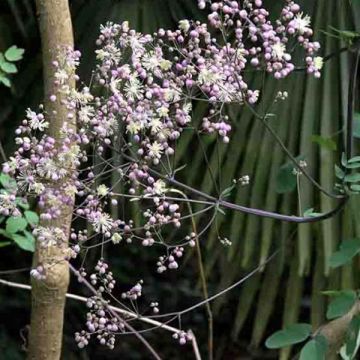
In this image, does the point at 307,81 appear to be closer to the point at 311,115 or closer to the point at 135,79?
the point at 311,115

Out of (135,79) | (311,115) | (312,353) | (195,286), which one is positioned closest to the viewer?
(135,79)

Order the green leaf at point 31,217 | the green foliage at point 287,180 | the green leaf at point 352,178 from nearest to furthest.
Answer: the green leaf at point 352,178, the green foliage at point 287,180, the green leaf at point 31,217

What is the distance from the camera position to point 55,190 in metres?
0.90

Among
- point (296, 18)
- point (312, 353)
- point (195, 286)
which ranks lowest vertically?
point (195, 286)

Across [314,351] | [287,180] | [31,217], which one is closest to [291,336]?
[314,351]

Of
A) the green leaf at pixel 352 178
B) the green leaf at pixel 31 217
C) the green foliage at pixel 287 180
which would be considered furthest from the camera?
the green leaf at pixel 31 217

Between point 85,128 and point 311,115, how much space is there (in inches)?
31.5

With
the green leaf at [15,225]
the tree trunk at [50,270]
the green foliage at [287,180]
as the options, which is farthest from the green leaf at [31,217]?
the green foliage at [287,180]

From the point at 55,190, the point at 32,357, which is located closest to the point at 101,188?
the point at 55,190

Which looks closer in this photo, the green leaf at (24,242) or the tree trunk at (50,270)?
the tree trunk at (50,270)

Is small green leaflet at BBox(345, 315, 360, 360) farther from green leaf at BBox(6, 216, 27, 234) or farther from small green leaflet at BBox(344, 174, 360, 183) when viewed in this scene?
green leaf at BBox(6, 216, 27, 234)

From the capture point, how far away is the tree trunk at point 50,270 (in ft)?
3.53

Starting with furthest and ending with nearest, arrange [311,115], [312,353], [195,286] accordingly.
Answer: [195,286]
[311,115]
[312,353]

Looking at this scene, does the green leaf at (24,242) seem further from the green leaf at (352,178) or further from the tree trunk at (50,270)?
the green leaf at (352,178)
